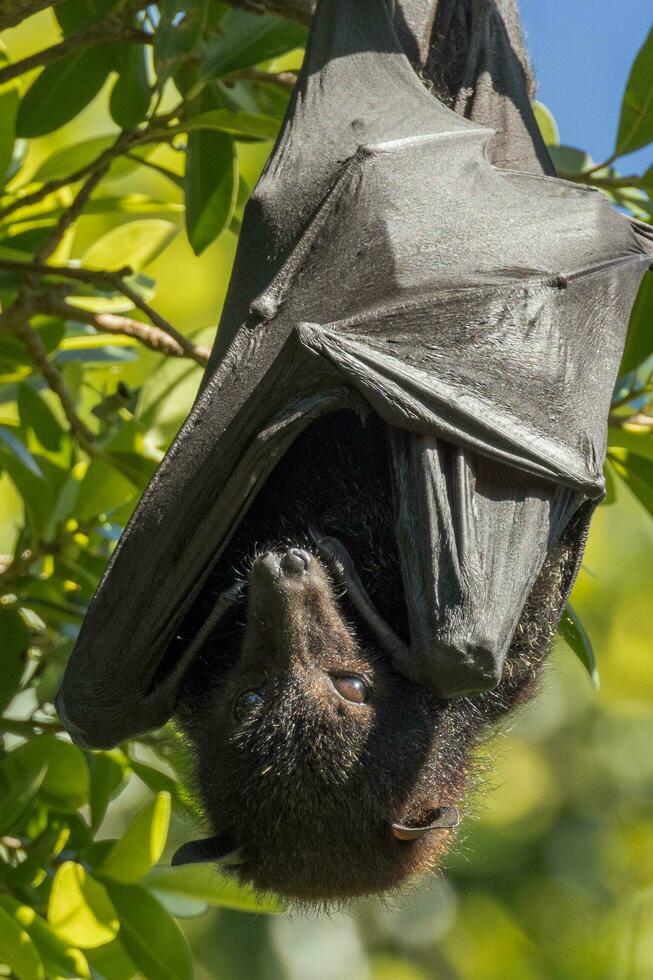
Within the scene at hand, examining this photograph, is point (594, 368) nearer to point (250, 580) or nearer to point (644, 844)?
point (250, 580)

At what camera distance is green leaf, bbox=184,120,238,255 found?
3.65 metres

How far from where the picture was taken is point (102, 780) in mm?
3699

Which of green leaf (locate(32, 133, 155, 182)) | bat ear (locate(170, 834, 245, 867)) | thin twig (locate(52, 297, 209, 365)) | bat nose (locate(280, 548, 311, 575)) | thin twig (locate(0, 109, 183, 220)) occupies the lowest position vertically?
bat ear (locate(170, 834, 245, 867))

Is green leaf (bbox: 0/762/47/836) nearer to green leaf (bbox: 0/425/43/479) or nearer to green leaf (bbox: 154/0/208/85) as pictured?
green leaf (bbox: 0/425/43/479)

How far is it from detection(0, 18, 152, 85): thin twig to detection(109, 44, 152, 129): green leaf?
0.15m

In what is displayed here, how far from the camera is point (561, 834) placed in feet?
31.7

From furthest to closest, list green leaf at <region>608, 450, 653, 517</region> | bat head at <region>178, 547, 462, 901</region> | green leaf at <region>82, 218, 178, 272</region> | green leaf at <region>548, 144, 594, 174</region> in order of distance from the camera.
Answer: green leaf at <region>82, 218, 178, 272</region> → green leaf at <region>548, 144, 594, 174</region> → green leaf at <region>608, 450, 653, 517</region> → bat head at <region>178, 547, 462, 901</region>

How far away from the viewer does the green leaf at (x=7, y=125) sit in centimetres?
379

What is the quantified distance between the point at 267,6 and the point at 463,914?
25.0 ft

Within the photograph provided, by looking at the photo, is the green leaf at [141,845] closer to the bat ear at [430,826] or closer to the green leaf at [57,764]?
the green leaf at [57,764]

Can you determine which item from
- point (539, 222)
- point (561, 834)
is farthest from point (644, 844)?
point (539, 222)

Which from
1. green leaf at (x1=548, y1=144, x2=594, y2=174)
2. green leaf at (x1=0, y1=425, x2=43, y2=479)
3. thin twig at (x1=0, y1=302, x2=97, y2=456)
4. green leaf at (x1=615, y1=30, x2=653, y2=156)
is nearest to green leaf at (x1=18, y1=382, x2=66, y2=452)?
thin twig at (x1=0, y1=302, x2=97, y2=456)

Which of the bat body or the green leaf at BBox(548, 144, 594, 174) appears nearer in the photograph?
the bat body

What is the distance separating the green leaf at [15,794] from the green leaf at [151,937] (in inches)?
15.7
